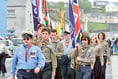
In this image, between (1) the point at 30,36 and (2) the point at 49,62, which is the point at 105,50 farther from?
(1) the point at 30,36

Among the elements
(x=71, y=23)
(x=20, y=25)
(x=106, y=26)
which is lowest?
(x=106, y=26)

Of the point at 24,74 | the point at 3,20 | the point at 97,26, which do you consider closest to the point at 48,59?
the point at 24,74

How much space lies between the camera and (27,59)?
8.45 m

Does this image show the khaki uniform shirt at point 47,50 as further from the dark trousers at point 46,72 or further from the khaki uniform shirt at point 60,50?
the khaki uniform shirt at point 60,50

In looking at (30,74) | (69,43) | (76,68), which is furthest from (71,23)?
(30,74)

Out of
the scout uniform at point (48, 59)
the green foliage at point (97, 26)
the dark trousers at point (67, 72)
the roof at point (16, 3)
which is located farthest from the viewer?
the green foliage at point (97, 26)

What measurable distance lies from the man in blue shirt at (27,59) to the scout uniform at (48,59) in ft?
4.77

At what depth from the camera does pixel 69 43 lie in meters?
12.4

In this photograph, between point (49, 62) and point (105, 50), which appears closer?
point (49, 62)

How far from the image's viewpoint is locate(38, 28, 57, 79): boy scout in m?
9.93

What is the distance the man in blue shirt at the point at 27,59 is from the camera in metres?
8.43

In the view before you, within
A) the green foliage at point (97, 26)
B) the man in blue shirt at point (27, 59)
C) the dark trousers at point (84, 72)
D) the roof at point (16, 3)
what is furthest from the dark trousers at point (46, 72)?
the green foliage at point (97, 26)

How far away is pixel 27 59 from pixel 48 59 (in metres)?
1.76

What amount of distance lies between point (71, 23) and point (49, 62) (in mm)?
3512
